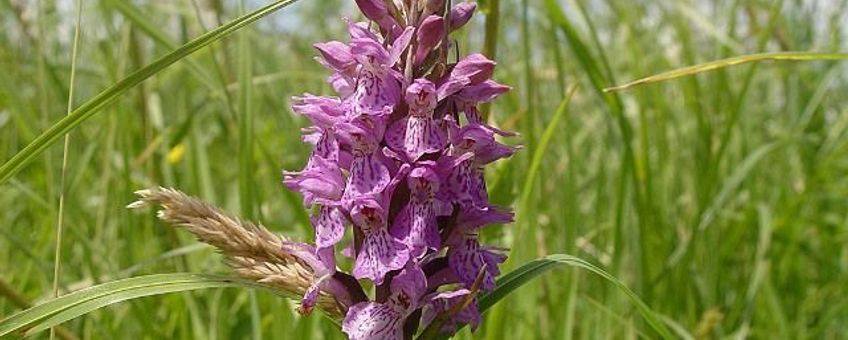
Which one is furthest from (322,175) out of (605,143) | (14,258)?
(605,143)

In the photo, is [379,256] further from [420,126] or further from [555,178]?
[555,178]

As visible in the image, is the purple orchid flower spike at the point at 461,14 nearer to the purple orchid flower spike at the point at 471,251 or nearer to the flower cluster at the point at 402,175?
the flower cluster at the point at 402,175

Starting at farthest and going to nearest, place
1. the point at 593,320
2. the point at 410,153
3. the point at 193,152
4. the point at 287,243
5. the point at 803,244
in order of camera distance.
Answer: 1. the point at 803,244
2. the point at 193,152
3. the point at 593,320
4. the point at 287,243
5. the point at 410,153

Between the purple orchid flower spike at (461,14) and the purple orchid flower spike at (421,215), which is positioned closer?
the purple orchid flower spike at (421,215)

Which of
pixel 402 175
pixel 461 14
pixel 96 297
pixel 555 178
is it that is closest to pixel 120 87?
pixel 96 297

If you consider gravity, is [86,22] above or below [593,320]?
above

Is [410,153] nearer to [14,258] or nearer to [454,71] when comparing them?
[454,71]

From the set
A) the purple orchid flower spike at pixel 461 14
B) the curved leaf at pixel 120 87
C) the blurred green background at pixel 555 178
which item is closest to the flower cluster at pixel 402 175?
the purple orchid flower spike at pixel 461 14

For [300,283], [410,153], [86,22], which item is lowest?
[300,283]
